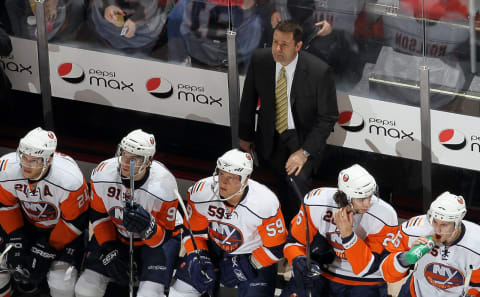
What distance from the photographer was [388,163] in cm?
595

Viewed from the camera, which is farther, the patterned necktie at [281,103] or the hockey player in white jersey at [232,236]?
the patterned necktie at [281,103]

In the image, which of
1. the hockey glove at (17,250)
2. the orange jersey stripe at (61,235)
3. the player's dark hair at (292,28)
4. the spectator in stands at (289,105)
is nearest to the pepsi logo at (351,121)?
the spectator in stands at (289,105)

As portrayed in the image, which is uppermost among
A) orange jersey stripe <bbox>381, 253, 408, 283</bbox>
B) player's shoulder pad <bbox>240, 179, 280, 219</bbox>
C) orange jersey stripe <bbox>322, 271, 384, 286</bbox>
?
player's shoulder pad <bbox>240, 179, 280, 219</bbox>

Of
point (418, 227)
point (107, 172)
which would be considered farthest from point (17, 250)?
point (418, 227)

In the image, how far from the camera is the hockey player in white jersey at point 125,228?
5.21m

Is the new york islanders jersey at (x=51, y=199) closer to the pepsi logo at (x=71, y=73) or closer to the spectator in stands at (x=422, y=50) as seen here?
the pepsi logo at (x=71, y=73)

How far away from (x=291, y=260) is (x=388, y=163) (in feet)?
4.35

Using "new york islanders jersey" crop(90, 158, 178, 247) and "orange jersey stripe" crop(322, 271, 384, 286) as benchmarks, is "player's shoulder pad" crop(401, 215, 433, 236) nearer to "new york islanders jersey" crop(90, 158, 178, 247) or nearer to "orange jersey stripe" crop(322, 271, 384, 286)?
"orange jersey stripe" crop(322, 271, 384, 286)

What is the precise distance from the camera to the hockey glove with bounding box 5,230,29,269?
5.32 m

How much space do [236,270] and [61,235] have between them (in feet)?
3.49

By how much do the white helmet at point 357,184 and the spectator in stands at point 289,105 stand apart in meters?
0.76

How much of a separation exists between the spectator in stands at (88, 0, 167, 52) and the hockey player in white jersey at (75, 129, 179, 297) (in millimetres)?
1118

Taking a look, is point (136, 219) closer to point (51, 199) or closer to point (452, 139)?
point (51, 199)

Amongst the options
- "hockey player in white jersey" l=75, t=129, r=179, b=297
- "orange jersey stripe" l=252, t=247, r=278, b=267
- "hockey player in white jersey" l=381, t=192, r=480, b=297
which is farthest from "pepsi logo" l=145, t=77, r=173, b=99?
"hockey player in white jersey" l=381, t=192, r=480, b=297
